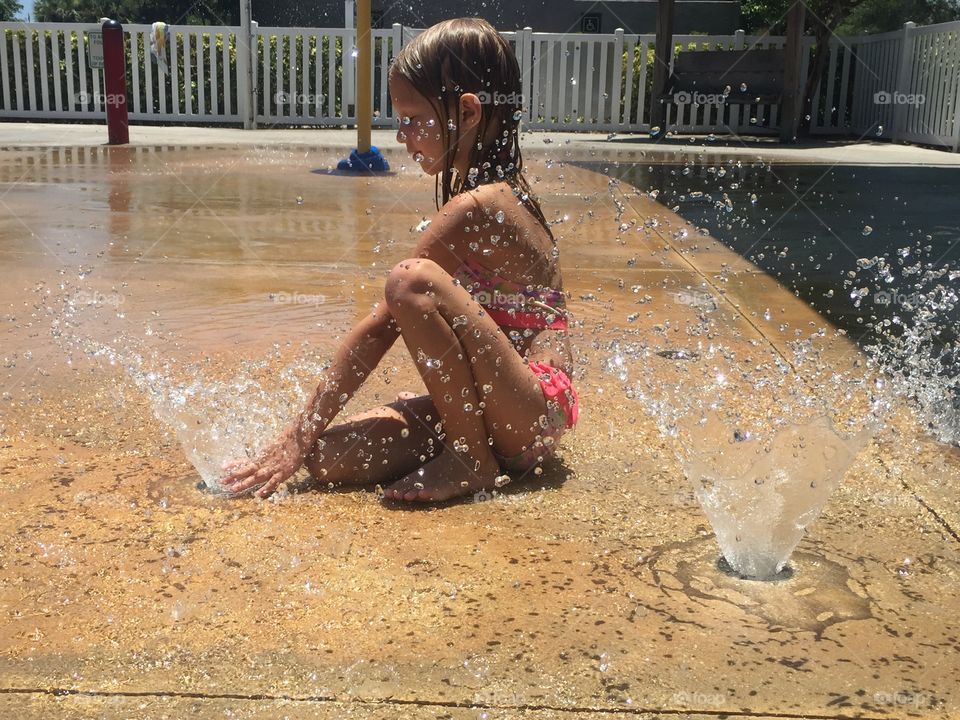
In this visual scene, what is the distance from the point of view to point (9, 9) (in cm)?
3009

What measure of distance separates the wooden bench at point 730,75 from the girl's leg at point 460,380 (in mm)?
13258

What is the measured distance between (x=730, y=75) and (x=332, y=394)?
44.8 ft

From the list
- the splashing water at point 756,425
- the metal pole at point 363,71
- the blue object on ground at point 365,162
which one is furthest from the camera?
the blue object on ground at point 365,162

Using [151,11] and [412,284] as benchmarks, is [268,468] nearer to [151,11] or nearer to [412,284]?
[412,284]

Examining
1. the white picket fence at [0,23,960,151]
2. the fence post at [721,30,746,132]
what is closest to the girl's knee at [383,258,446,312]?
the white picket fence at [0,23,960,151]

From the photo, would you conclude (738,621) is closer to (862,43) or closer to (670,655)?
(670,655)

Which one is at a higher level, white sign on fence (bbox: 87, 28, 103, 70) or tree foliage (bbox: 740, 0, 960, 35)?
tree foliage (bbox: 740, 0, 960, 35)

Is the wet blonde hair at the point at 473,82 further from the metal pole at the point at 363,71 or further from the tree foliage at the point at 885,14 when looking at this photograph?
the tree foliage at the point at 885,14

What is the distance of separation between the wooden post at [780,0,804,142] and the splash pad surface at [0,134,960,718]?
12.0 meters

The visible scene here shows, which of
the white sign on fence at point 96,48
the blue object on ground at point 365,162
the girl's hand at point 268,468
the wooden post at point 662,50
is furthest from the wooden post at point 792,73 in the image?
the girl's hand at point 268,468

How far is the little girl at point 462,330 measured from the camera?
259 centimetres

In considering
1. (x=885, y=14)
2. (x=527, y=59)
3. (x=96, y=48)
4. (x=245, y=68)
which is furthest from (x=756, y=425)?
(x=885, y=14)

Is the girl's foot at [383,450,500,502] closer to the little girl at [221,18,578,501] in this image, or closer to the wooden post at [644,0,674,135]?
the little girl at [221,18,578,501]

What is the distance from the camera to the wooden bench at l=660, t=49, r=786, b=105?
15.2 meters
